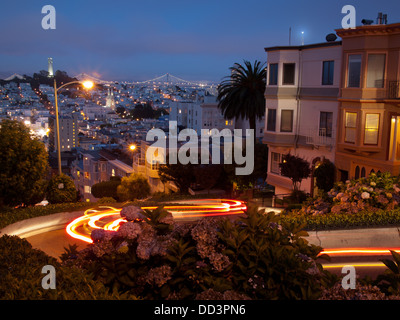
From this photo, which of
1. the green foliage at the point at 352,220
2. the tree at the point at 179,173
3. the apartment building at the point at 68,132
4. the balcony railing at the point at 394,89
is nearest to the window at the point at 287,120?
the balcony railing at the point at 394,89

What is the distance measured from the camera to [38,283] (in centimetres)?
552

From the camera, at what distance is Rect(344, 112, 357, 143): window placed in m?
24.4

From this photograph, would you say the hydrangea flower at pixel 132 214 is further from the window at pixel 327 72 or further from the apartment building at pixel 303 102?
the window at pixel 327 72

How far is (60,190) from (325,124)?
51.6 feet

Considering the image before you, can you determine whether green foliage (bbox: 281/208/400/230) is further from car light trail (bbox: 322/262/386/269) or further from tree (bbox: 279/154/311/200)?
tree (bbox: 279/154/311/200)

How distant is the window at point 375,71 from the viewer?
22953 millimetres

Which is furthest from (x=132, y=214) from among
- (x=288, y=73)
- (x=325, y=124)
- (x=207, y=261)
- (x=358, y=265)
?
(x=288, y=73)

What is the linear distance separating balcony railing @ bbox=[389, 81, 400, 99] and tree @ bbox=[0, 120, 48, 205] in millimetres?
16710

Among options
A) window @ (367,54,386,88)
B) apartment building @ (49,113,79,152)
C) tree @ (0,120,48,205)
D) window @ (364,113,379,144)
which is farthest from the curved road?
apartment building @ (49,113,79,152)

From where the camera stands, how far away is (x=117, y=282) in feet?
21.1

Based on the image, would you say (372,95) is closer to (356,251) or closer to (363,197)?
(363,197)

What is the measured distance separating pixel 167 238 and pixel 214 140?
119 ft

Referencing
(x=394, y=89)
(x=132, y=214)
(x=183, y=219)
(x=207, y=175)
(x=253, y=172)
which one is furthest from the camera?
(x=207, y=175)
